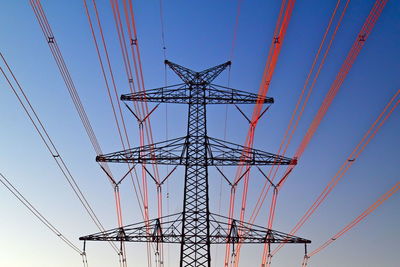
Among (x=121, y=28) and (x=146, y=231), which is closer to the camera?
(x=121, y=28)

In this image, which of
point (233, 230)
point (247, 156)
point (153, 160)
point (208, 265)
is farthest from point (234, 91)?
point (208, 265)

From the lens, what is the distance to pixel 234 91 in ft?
76.5

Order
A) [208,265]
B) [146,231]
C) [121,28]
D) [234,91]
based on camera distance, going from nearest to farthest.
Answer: [121,28] < [208,265] < [146,231] < [234,91]

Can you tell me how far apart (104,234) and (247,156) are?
7967 millimetres

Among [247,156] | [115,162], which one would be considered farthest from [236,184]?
[115,162]

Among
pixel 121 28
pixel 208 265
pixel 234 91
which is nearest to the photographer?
pixel 121 28

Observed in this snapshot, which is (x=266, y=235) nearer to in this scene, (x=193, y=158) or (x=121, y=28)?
(x=193, y=158)

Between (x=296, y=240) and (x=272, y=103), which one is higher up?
(x=272, y=103)

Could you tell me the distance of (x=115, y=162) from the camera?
20750 millimetres

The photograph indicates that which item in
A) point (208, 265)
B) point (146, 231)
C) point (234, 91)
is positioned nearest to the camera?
point (208, 265)

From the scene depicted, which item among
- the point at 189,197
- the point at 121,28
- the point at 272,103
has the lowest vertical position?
the point at 189,197

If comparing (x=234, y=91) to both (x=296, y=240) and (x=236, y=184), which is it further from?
(x=296, y=240)

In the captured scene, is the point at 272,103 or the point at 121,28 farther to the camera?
the point at 272,103

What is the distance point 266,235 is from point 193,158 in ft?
17.3
